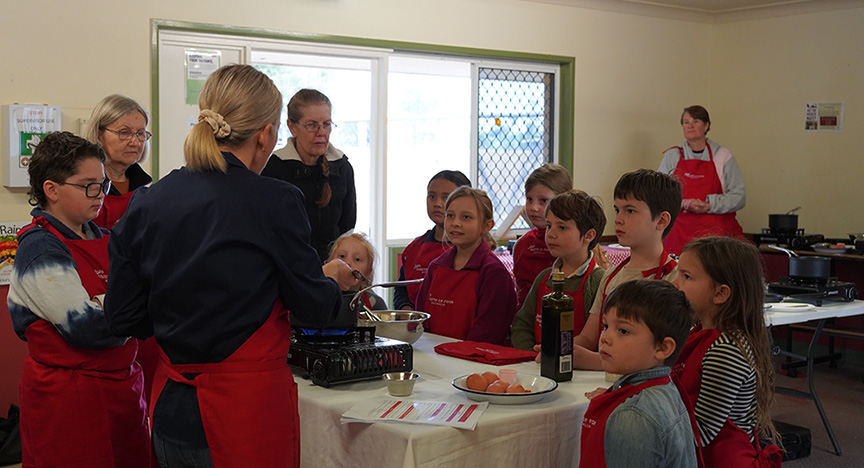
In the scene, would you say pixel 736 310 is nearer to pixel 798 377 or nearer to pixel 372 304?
pixel 372 304

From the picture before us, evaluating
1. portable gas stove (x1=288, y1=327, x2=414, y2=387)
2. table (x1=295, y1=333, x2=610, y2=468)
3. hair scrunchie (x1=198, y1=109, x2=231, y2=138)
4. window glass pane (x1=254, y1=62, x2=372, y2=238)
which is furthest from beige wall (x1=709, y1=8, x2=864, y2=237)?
hair scrunchie (x1=198, y1=109, x2=231, y2=138)

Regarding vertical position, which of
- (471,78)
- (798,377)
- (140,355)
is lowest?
(798,377)

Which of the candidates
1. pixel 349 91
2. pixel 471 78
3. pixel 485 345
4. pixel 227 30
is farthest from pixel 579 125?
pixel 485 345

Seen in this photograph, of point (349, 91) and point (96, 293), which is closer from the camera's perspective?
point (96, 293)

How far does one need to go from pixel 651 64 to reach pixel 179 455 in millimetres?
6032

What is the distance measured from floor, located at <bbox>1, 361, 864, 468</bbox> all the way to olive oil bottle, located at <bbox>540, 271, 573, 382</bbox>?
5.66 feet

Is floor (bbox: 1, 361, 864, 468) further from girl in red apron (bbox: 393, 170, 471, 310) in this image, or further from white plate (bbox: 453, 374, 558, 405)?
white plate (bbox: 453, 374, 558, 405)

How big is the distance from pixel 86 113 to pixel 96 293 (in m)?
2.52

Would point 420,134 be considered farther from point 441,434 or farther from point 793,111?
point 441,434

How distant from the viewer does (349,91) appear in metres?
6.43

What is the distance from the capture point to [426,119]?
21.6ft

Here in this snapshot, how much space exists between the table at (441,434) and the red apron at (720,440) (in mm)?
267

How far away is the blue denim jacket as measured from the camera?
5.69 feet

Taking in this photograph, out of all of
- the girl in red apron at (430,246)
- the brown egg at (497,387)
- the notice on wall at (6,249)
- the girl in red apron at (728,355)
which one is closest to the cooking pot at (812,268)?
the girl in red apron at (430,246)
